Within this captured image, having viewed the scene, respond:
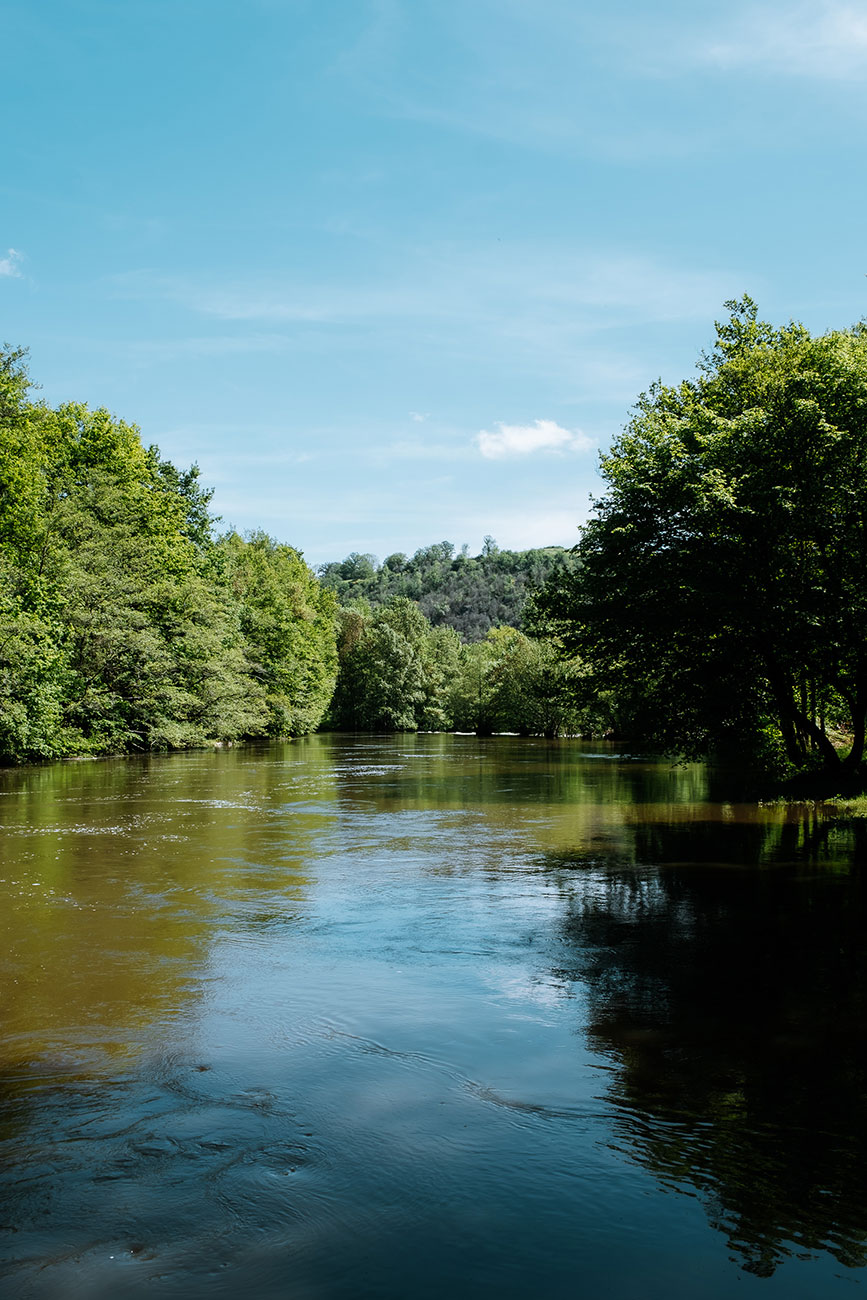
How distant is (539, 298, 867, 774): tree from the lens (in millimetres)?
23422

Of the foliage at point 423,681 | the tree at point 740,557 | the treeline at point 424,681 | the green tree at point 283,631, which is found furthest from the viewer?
the foliage at point 423,681

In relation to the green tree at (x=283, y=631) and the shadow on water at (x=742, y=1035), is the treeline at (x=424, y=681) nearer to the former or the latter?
the green tree at (x=283, y=631)

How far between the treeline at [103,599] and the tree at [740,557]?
1985cm

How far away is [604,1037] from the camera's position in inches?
320

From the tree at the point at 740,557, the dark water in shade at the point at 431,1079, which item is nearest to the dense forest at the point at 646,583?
the tree at the point at 740,557

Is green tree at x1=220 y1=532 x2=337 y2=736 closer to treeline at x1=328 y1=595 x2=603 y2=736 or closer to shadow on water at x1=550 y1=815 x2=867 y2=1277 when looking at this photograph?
treeline at x1=328 y1=595 x2=603 y2=736

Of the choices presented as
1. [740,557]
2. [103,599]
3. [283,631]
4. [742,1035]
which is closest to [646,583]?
[740,557]

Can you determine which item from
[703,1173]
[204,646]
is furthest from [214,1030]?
[204,646]

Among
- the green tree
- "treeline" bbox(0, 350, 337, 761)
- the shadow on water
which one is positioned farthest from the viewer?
the green tree

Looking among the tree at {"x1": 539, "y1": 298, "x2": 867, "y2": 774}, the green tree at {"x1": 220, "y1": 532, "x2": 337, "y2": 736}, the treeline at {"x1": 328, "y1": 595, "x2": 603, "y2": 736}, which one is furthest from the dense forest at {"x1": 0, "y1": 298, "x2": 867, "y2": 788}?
the treeline at {"x1": 328, "y1": 595, "x2": 603, "y2": 736}

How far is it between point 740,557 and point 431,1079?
2042 centimetres

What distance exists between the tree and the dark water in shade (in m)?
9.36

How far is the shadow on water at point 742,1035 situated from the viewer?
545cm

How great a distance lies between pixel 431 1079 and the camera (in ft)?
23.6
